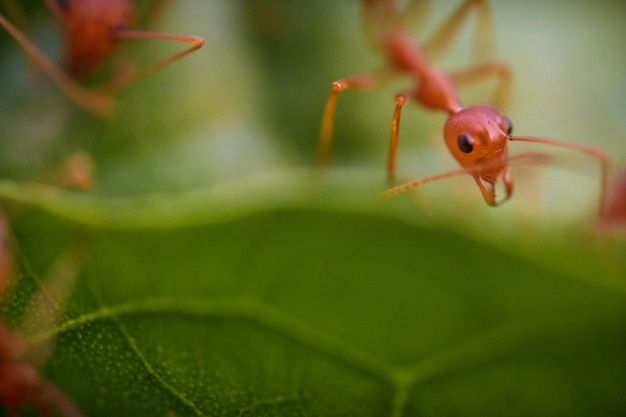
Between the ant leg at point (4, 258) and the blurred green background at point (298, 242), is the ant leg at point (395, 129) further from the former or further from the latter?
the ant leg at point (4, 258)

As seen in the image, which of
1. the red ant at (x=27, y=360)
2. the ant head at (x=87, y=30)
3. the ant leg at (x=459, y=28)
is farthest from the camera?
the ant leg at (x=459, y=28)

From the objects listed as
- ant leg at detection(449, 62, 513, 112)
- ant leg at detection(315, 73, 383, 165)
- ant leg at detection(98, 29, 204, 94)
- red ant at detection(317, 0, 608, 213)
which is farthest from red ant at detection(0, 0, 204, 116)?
ant leg at detection(449, 62, 513, 112)

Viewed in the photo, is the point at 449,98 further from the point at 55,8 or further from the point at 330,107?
the point at 55,8

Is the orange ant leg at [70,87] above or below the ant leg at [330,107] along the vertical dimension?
below

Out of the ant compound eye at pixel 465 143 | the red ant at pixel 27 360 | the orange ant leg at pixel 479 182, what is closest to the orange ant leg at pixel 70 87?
the red ant at pixel 27 360

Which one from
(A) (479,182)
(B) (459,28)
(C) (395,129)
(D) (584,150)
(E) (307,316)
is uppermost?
(B) (459,28)

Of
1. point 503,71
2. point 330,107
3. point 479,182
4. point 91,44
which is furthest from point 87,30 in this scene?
point 503,71

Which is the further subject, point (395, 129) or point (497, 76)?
point (497, 76)

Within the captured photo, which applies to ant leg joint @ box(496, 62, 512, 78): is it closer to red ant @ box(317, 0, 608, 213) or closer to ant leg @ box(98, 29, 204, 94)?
red ant @ box(317, 0, 608, 213)
